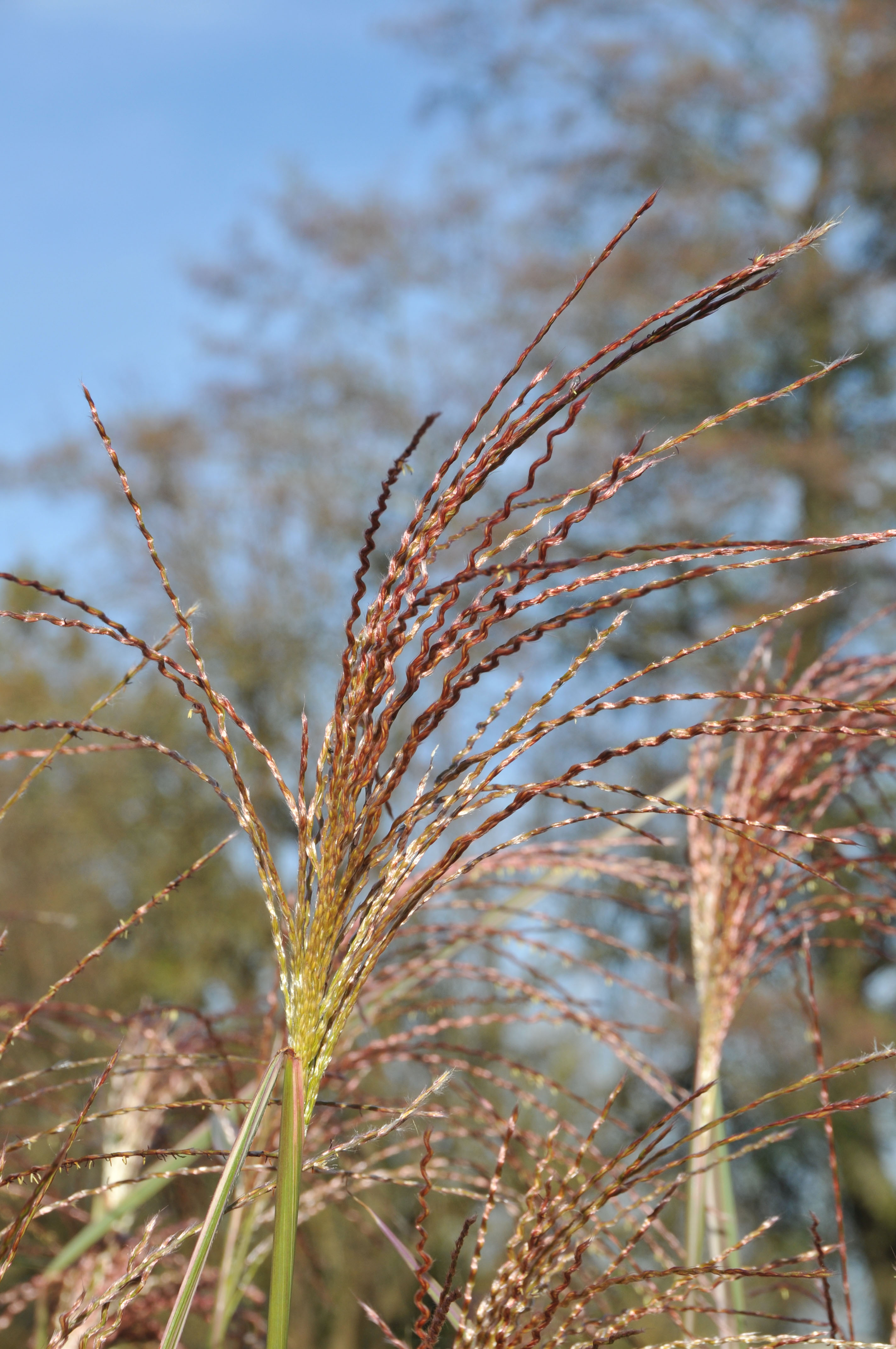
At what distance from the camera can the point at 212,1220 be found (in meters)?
0.64

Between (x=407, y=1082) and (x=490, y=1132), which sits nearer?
(x=490, y=1132)

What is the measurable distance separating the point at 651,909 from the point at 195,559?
1134cm

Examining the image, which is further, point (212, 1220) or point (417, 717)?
point (417, 717)

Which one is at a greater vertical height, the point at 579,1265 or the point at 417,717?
the point at 417,717

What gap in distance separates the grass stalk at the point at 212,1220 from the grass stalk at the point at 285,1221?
21 millimetres

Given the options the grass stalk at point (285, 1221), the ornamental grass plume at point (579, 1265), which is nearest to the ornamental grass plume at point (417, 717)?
the grass stalk at point (285, 1221)

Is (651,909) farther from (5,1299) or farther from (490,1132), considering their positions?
(5,1299)

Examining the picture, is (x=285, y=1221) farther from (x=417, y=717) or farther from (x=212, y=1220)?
(x=417, y=717)

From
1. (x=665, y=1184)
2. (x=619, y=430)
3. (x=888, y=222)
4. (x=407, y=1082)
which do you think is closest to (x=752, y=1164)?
(x=407, y=1082)

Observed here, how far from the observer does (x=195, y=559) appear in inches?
484

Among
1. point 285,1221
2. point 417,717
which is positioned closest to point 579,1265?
point 285,1221

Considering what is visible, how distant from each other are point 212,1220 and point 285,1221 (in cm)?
5

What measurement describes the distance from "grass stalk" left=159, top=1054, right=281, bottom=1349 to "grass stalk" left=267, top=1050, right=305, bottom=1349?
2 cm

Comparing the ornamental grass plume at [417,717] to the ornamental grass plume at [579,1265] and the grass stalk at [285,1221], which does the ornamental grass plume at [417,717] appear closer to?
the grass stalk at [285,1221]
